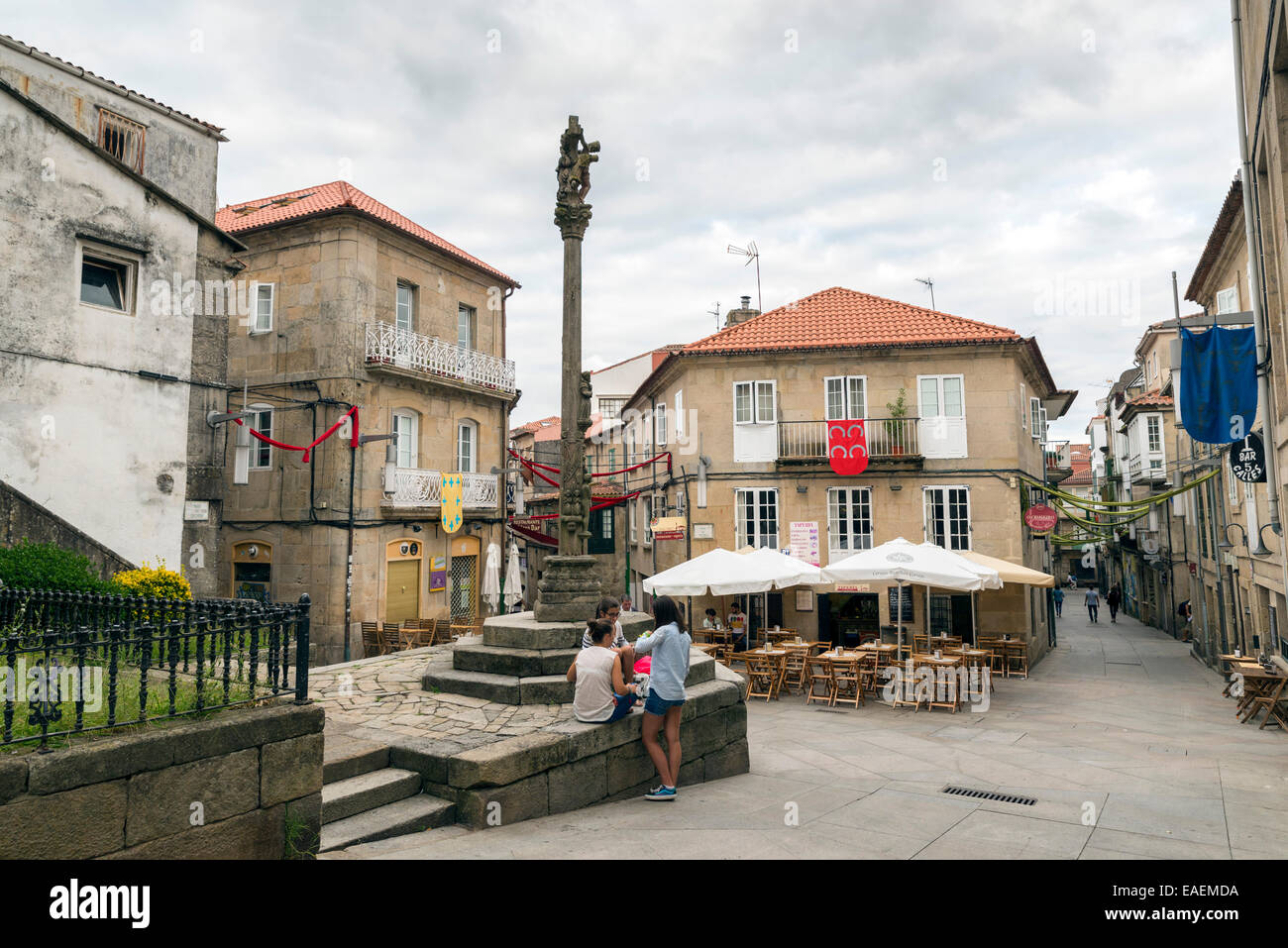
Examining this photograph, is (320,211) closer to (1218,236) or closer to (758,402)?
(758,402)

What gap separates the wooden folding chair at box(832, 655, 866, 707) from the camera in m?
13.5

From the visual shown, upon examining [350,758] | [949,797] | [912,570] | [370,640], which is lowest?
[949,797]

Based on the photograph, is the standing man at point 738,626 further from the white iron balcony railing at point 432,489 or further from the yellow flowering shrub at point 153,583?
the yellow flowering shrub at point 153,583

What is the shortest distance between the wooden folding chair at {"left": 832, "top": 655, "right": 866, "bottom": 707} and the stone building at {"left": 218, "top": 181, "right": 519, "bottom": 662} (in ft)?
33.0

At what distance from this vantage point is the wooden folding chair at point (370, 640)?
1875cm

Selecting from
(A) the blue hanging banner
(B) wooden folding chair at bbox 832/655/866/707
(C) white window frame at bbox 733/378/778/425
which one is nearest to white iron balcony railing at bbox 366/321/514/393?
(C) white window frame at bbox 733/378/778/425

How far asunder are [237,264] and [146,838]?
1307cm

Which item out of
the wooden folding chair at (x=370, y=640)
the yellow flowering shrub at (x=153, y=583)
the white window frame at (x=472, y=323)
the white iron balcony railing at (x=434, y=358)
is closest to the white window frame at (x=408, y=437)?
the white iron balcony railing at (x=434, y=358)

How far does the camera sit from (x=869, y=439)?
67.1ft

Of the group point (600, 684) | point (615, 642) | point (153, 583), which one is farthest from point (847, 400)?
point (153, 583)

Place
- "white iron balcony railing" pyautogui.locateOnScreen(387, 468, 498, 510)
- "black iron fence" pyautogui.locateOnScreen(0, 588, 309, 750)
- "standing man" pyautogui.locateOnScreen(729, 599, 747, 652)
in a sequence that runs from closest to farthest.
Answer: "black iron fence" pyautogui.locateOnScreen(0, 588, 309, 750), "standing man" pyautogui.locateOnScreen(729, 599, 747, 652), "white iron balcony railing" pyautogui.locateOnScreen(387, 468, 498, 510)

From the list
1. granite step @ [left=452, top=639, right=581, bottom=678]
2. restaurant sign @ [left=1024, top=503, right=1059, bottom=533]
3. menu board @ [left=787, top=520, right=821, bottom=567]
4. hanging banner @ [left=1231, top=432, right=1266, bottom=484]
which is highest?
hanging banner @ [left=1231, top=432, right=1266, bottom=484]

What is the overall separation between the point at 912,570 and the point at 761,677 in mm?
3413

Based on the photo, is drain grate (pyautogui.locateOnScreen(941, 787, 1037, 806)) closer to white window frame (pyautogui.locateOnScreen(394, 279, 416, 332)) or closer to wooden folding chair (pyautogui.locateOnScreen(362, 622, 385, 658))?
wooden folding chair (pyautogui.locateOnScreen(362, 622, 385, 658))
